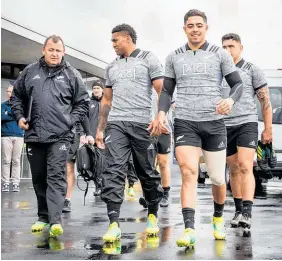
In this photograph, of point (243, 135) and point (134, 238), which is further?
point (243, 135)

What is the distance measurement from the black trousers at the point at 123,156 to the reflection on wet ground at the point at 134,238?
1.53 feet

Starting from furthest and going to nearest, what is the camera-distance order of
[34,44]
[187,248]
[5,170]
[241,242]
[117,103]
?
[34,44], [5,170], [117,103], [241,242], [187,248]

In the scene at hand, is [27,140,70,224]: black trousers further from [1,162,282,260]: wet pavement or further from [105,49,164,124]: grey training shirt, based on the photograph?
[105,49,164,124]: grey training shirt

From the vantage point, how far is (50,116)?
24.6ft

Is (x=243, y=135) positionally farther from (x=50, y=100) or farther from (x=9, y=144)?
(x=9, y=144)

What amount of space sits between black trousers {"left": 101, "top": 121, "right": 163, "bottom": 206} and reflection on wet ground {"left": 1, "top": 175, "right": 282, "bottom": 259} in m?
0.47

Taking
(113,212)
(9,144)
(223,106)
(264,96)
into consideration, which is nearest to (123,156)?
(113,212)

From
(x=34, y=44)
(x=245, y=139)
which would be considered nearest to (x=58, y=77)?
(x=245, y=139)

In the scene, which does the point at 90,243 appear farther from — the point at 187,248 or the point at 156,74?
the point at 156,74

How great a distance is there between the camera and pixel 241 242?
21.9 ft

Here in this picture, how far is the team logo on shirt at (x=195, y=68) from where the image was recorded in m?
6.74

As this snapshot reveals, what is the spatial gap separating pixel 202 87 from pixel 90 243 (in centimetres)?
171

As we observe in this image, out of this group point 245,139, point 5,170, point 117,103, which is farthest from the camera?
point 5,170

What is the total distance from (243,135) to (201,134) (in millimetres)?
1377
